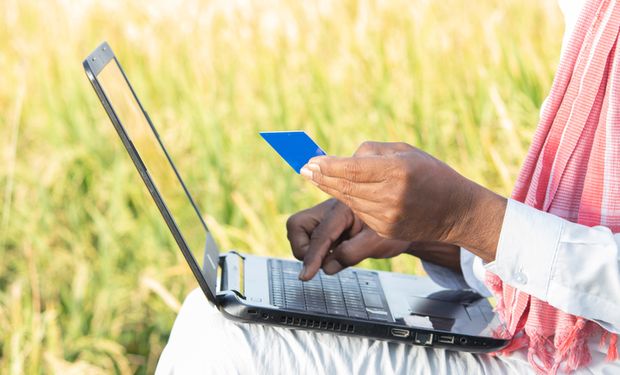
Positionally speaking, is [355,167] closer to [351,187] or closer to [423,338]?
[351,187]

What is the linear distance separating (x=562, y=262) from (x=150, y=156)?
0.81 m

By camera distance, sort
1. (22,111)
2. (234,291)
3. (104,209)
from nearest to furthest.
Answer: (234,291), (104,209), (22,111)

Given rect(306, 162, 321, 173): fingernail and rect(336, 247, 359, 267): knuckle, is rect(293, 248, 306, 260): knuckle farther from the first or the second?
rect(306, 162, 321, 173): fingernail

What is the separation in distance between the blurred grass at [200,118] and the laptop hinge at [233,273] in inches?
16.2

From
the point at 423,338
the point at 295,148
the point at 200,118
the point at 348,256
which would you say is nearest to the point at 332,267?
the point at 348,256

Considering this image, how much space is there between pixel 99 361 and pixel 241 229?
54 centimetres

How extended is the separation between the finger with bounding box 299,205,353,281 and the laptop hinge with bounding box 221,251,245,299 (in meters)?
0.10

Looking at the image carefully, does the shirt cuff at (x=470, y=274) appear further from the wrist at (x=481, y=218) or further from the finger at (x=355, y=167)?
the finger at (x=355, y=167)

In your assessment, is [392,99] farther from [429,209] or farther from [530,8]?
[429,209]

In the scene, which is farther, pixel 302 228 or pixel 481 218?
pixel 302 228

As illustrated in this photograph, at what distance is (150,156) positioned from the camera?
6.00 feet

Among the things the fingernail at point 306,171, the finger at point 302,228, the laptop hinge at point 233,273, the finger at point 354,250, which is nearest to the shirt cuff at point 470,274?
the finger at point 354,250

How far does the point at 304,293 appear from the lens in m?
1.59

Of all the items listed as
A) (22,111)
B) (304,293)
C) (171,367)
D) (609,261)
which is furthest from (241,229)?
(609,261)
